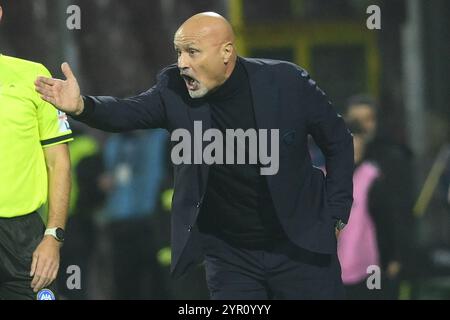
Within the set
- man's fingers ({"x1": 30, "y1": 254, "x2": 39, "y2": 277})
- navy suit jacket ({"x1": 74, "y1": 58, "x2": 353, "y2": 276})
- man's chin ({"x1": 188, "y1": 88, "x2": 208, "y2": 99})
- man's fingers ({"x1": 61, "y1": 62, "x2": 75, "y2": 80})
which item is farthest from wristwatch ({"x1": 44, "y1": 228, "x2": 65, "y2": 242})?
man's chin ({"x1": 188, "y1": 88, "x2": 208, "y2": 99})

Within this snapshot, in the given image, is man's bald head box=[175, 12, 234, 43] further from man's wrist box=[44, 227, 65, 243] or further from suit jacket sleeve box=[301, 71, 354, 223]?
man's wrist box=[44, 227, 65, 243]

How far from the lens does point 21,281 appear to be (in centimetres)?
727

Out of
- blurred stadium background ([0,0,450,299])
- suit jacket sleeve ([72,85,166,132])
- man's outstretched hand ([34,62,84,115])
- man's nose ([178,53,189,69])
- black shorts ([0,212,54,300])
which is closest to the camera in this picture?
man's outstretched hand ([34,62,84,115])

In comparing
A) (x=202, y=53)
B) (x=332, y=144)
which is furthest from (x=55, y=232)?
(x=332, y=144)

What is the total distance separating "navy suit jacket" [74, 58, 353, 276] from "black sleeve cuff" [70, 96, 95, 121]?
0.30 ft

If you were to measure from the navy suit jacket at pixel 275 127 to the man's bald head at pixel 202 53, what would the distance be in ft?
0.36

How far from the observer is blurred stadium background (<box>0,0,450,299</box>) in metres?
11.2

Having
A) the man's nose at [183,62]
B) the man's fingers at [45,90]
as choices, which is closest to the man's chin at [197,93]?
the man's nose at [183,62]

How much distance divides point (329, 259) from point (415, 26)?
7.49 m

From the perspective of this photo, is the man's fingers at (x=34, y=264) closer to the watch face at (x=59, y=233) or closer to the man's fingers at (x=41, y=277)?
the man's fingers at (x=41, y=277)
